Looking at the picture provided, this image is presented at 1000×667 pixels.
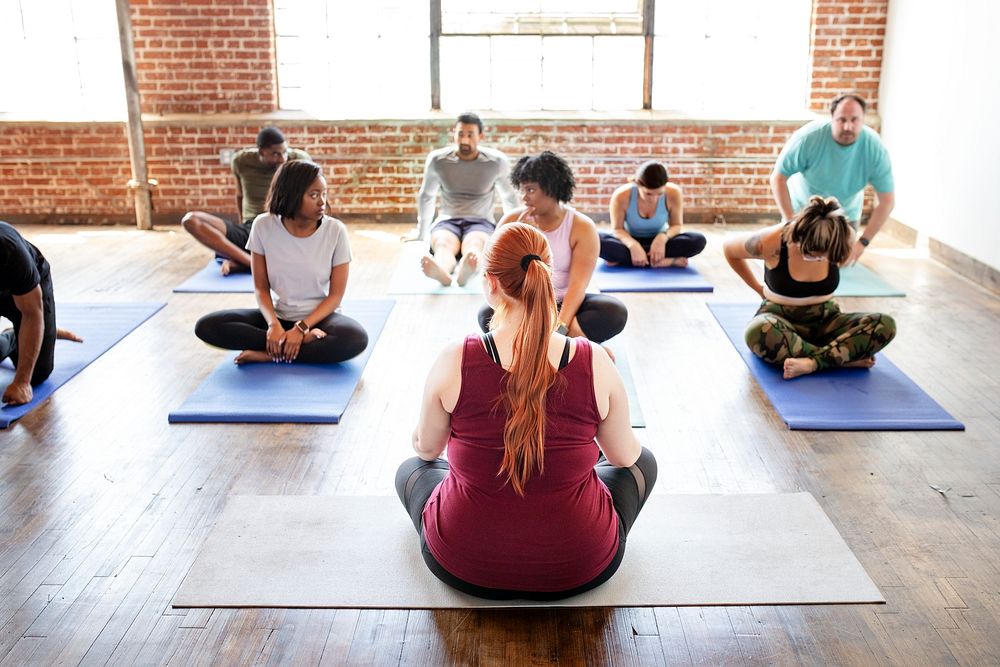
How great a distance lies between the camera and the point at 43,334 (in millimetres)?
3883

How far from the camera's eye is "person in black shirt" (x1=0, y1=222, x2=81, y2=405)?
11.6 feet

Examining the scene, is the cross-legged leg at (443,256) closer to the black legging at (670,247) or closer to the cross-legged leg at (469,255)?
the cross-legged leg at (469,255)

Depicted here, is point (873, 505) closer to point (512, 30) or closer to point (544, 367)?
point (544, 367)

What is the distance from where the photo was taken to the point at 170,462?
3289 millimetres

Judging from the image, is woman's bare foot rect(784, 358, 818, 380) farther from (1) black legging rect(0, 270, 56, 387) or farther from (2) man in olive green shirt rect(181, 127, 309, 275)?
(2) man in olive green shirt rect(181, 127, 309, 275)

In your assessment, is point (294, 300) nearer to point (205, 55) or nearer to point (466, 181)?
point (466, 181)

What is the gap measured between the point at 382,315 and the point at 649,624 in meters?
2.87

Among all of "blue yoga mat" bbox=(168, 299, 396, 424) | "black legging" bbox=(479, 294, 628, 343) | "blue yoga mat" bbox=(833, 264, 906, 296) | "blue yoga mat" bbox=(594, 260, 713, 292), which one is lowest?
"blue yoga mat" bbox=(168, 299, 396, 424)

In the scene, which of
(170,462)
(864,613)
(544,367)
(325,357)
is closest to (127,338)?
(325,357)

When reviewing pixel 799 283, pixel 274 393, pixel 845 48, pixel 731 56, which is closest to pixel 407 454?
pixel 274 393

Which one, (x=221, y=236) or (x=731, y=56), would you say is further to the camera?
(x=731, y=56)

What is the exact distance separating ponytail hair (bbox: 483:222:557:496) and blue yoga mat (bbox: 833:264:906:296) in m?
3.48

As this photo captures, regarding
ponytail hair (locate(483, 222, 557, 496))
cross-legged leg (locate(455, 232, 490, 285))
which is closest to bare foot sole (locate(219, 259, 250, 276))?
cross-legged leg (locate(455, 232, 490, 285))

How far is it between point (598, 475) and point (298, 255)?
203 cm
